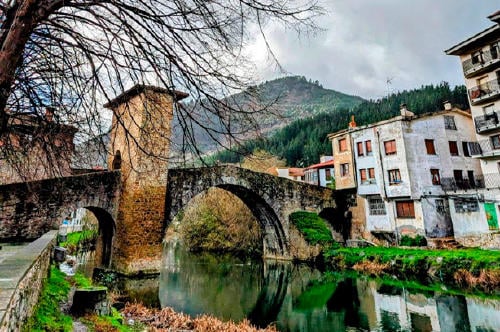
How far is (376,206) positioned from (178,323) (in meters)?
14.7

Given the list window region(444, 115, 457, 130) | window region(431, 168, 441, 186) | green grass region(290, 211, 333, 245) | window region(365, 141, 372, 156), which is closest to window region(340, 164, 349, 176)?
window region(365, 141, 372, 156)

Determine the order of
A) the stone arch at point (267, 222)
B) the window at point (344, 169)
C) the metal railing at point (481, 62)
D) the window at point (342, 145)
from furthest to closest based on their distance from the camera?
the window at point (342, 145) < the window at point (344, 169) < the stone arch at point (267, 222) < the metal railing at point (481, 62)

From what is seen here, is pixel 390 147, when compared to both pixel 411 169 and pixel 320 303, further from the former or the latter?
pixel 320 303

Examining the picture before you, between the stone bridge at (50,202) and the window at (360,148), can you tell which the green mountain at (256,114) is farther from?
the window at (360,148)

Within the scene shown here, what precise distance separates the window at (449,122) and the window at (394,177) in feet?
→ 14.1

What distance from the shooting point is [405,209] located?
55.9 ft

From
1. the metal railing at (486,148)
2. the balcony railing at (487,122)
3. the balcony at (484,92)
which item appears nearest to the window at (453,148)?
the metal railing at (486,148)

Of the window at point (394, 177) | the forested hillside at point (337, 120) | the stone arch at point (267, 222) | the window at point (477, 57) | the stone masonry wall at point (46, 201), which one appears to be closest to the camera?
the stone masonry wall at point (46, 201)

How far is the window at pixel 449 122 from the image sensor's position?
18281 millimetres

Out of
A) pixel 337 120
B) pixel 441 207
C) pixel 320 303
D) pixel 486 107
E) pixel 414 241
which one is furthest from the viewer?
pixel 337 120

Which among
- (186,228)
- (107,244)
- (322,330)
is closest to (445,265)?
(322,330)

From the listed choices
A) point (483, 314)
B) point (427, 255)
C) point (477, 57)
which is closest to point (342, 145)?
point (477, 57)

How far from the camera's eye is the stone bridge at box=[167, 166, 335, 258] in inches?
598

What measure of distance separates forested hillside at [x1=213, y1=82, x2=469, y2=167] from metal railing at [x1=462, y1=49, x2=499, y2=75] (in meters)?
25.5
